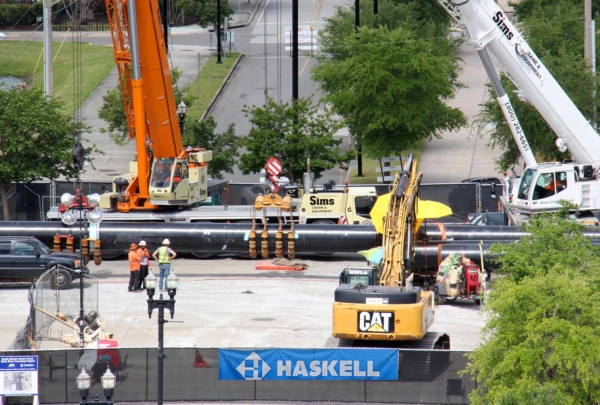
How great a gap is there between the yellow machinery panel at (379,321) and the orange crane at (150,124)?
1635 cm

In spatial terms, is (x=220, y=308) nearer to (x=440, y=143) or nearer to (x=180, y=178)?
(x=180, y=178)

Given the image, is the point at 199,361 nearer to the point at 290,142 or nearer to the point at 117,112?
the point at 290,142

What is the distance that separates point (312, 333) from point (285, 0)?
58.8 meters

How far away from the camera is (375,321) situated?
79.1 ft

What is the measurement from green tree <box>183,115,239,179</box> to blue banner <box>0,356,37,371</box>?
2446cm

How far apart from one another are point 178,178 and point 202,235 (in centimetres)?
309

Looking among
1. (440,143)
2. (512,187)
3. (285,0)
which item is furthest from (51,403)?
(285,0)

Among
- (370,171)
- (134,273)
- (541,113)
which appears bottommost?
(134,273)

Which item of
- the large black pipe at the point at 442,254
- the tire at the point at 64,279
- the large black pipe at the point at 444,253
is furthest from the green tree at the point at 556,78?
the tire at the point at 64,279

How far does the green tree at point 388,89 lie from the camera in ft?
157

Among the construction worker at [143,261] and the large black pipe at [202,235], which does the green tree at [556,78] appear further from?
the construction worker at [143,261]

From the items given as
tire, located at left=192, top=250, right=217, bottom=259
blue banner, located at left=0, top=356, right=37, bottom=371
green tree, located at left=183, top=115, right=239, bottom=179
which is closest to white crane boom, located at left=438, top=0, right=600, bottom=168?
tire, located at left=192, top=250, right=217, bottom=259

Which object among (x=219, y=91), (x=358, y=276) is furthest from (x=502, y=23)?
(x=219, y=91)

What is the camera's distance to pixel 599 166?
38.5 meters
